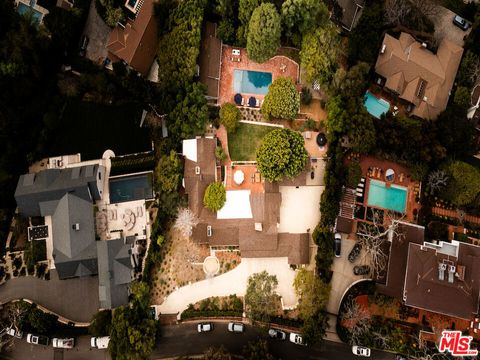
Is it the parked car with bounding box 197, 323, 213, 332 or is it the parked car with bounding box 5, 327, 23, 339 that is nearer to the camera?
the parked car with bounding box 197, 323, 213, 332

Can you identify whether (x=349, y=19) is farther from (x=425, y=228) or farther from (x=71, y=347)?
(x=71, y=347)

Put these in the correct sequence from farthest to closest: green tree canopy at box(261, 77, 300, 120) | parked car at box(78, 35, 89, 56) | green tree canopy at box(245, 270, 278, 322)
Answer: parked car at box(78, 35, 89, 56) → green tree canopy at box(261, 77, 300, 120) → green tree canopy at box(245, 270, 278, 322)

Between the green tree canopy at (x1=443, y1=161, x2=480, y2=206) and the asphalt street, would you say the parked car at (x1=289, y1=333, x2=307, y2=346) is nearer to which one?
the asphalt street

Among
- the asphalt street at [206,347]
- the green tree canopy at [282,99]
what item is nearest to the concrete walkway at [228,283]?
the asphalt street at [206,347]

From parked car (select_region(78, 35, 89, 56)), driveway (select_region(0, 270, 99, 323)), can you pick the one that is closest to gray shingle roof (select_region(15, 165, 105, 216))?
driveway (select_region(0, 270, 99, 323))

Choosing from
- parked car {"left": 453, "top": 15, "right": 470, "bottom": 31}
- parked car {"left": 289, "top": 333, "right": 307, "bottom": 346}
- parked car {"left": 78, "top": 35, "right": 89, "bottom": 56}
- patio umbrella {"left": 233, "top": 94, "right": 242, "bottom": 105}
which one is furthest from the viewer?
parked car {"left": 78, "top": 35, "right": 89, "bottom": 56}

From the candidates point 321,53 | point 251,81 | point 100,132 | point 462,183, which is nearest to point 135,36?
point 100,132

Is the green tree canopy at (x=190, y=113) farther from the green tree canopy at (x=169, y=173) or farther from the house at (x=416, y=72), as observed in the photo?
the house at (x=416, y=72)

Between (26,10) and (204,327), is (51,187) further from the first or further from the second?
(204,327)
